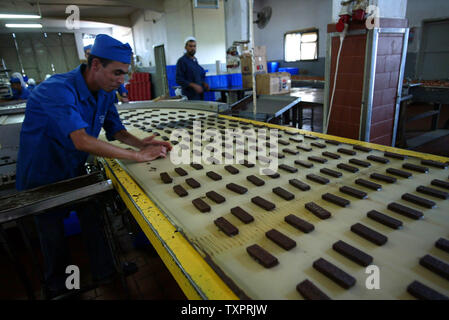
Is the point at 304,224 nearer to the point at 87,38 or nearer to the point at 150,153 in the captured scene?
the point at 150,153

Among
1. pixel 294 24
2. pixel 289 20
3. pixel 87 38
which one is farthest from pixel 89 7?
pixel 294 24

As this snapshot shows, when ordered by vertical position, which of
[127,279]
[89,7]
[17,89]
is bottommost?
[127,279]

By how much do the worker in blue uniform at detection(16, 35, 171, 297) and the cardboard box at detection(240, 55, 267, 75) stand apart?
407 cm

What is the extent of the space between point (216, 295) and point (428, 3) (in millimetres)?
10421

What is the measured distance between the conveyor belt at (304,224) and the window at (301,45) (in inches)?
422

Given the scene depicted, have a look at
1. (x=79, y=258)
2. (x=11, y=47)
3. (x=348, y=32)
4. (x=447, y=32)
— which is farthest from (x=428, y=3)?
(x=11, y=47)

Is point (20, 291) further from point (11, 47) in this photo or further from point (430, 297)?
point (11, 47)

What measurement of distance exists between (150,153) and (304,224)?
1173 millimetres

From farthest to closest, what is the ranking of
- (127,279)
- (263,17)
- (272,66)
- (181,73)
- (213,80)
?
(263,17)
(272,66)
(213,80)
(181,73)
(127,279)

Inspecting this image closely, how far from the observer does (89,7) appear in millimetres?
10891

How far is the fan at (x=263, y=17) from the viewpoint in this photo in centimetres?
1266

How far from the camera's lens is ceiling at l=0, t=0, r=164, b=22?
9.33 meters

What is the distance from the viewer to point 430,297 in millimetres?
753

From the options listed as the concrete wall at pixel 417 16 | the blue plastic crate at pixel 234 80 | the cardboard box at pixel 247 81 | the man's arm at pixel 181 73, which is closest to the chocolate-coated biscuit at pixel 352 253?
the man's arm at pixel 181 73
